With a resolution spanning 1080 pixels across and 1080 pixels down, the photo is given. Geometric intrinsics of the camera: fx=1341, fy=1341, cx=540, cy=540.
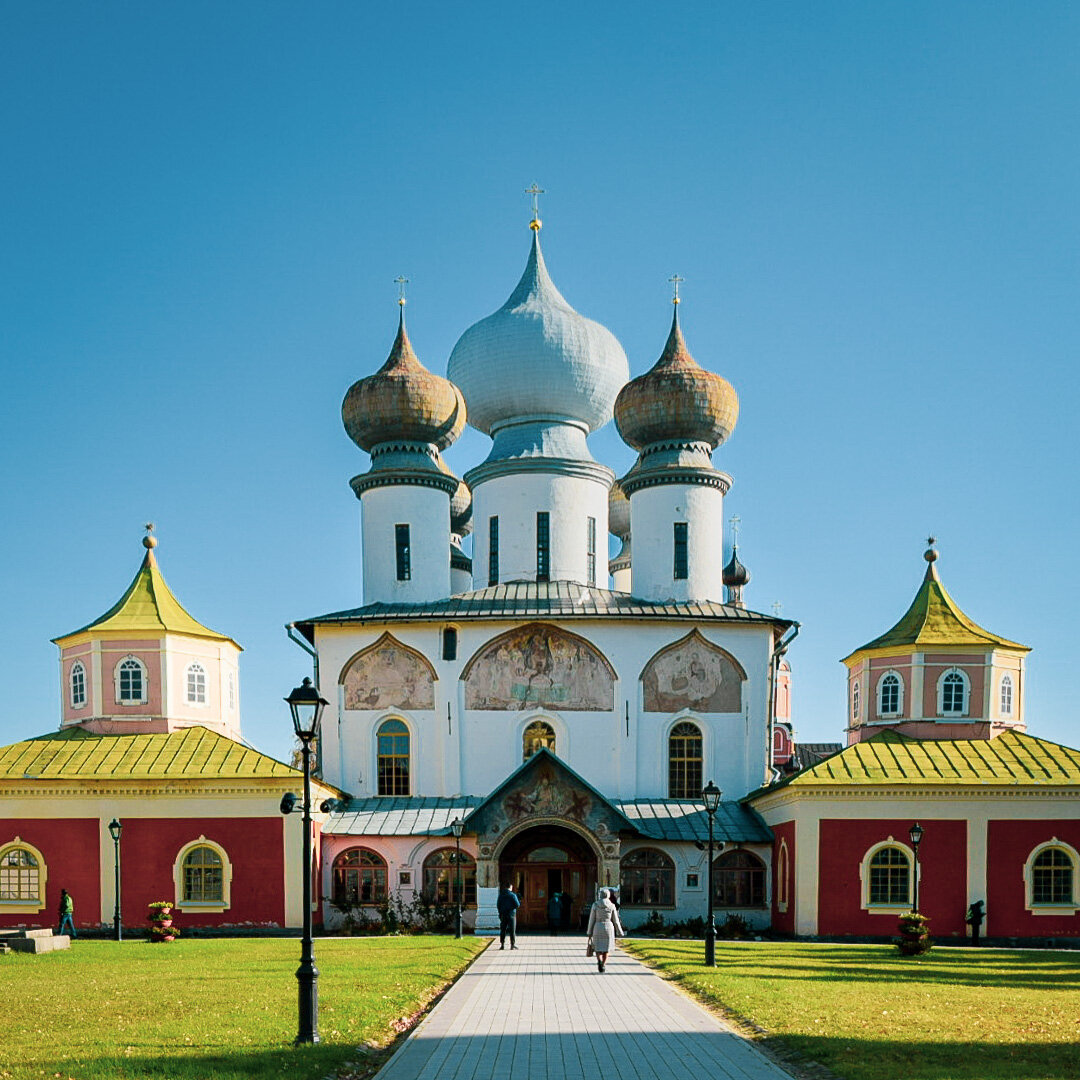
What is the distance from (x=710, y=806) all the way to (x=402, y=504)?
16442 mm

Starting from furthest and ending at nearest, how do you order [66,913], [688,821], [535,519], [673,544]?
1. [535,519]
2. [673,544]
3. [688,821]
4. [66,913]

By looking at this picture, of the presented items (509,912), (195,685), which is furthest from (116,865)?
(509,912)

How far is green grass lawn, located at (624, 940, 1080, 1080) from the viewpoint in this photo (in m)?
12.3

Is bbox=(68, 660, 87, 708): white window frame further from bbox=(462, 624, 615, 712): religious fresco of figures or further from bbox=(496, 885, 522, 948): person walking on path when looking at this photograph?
bbox=(496, 885, 522, 948): person walking on path

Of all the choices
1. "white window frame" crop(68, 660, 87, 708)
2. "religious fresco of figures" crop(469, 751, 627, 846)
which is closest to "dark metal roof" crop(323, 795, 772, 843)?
"religious fresco of figures" crop(469, 751, 627, 846)

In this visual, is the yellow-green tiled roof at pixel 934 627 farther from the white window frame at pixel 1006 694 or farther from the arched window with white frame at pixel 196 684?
the arched window with white frame at pixel 196 684

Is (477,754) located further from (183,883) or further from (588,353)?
(588,353)

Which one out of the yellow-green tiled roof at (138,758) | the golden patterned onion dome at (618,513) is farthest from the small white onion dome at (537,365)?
the yellow-green tiled roof at (138,758)

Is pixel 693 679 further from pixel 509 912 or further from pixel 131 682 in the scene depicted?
pixel 131 682

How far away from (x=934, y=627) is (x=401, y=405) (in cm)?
1526

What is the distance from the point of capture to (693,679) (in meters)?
34.5

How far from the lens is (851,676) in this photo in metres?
36.0

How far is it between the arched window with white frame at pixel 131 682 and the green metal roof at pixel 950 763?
15.5 meters

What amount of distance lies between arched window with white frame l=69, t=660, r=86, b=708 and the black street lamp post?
4.22 meters
